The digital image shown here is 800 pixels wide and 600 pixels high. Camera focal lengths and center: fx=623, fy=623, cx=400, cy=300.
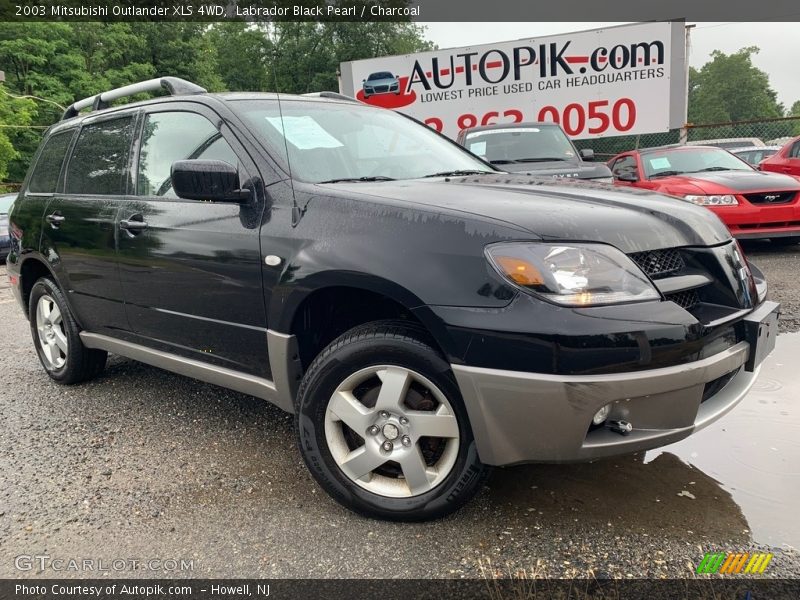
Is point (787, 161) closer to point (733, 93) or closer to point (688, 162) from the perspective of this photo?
point (688, 162)

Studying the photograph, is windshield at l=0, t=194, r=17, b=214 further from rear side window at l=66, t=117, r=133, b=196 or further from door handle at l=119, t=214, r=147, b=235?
door handle at l=119, t=214, r=147, b=235

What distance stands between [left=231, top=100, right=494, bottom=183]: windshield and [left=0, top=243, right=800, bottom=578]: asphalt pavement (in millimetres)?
1352

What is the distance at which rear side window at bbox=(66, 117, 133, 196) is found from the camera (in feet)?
11.2

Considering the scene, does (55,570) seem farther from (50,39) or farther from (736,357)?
(50,39)

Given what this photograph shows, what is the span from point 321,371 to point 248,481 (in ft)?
Answer: 2.45

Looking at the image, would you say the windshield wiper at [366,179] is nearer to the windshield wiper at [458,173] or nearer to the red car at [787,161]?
the windshield wiper at [458,173]

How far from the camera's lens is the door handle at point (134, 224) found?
10.0ft

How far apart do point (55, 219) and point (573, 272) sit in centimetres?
321

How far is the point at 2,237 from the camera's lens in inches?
433

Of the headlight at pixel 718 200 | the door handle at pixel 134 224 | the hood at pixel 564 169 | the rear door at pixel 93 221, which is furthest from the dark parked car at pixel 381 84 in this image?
the door handle at pixel 134 224

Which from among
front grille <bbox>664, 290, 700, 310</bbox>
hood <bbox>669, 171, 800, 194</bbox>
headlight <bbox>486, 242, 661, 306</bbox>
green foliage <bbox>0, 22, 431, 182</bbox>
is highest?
green foliage <bbox>0, 22, 431, 182</bbox>

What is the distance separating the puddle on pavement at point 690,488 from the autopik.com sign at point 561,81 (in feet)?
40.6

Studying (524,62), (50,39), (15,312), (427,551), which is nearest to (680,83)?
(524,62)

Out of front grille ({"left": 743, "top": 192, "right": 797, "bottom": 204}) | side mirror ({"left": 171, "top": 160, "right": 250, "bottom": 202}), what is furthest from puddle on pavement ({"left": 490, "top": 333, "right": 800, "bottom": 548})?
front grille ({"left": 743, "top": 192, "right": 797, "bottom": 204})
